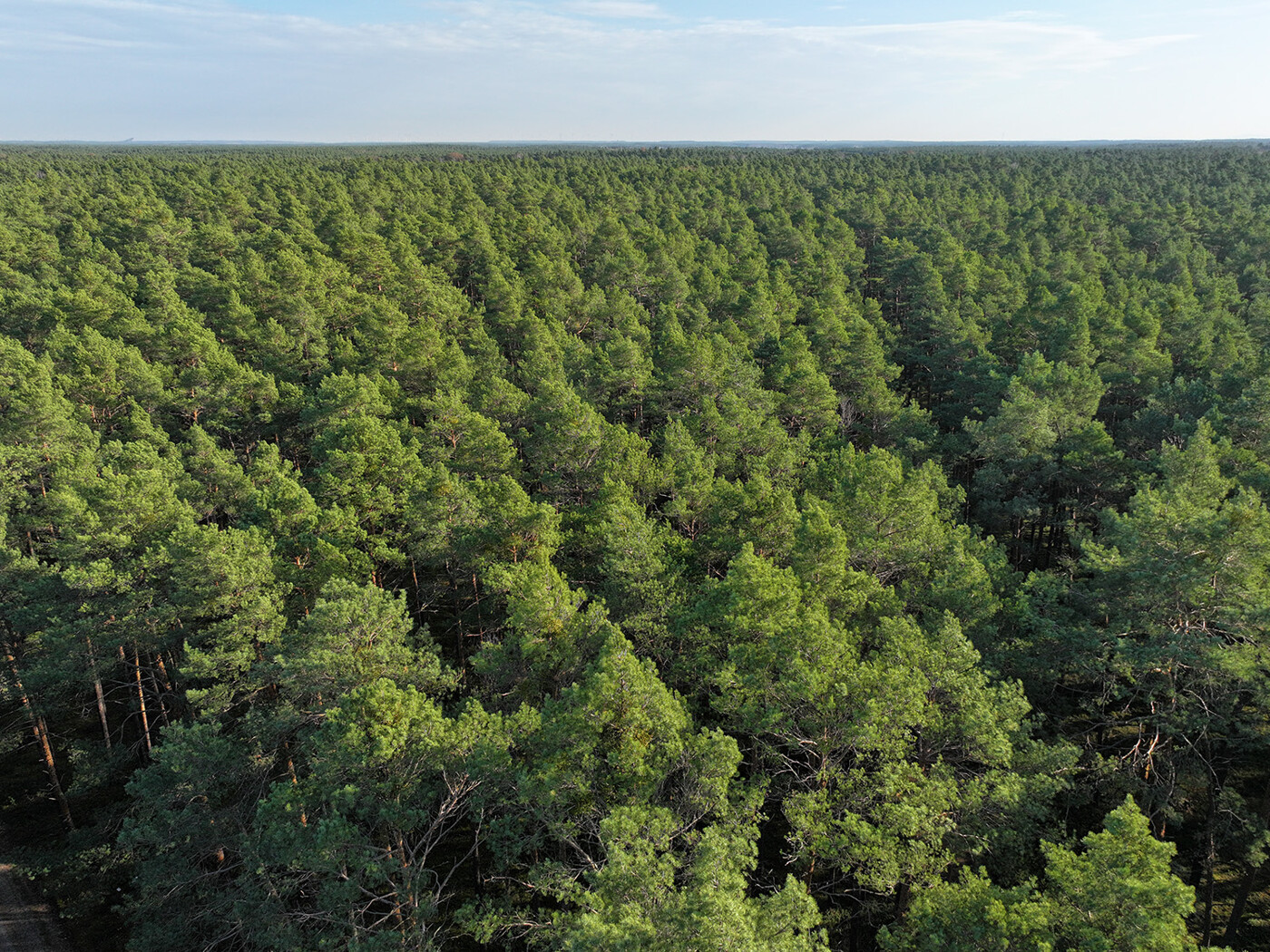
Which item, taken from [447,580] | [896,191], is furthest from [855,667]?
[896,191]

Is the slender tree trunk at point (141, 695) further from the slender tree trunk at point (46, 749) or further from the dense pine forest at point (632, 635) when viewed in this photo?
the slender tree trunk at point (46, 749)

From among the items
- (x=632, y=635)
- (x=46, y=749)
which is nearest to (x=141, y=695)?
(x=46, y=749)

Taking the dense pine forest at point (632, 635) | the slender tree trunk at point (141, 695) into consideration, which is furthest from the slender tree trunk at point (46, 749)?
the slender tree trunk at point (141, 695)

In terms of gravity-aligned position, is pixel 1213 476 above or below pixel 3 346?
below

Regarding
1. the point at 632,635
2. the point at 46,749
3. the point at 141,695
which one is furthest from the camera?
the point at 46,749

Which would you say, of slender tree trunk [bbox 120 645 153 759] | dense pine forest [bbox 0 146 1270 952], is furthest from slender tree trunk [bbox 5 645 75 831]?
slender tree trunk [bbox 120 645 153 759]

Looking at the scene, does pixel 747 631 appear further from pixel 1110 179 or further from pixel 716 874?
pixel 1110 179

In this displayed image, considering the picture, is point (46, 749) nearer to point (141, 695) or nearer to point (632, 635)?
point (141, 695)

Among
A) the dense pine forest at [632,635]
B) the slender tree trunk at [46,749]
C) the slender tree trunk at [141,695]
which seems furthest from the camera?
the slender tree trunk at [46,749]
